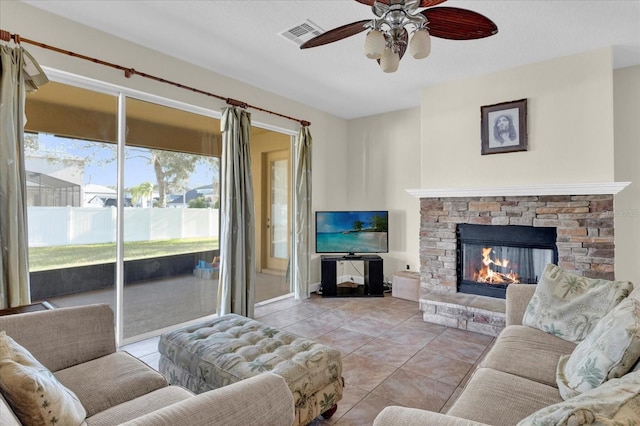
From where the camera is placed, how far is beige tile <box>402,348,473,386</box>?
2.45 metres

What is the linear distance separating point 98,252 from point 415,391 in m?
2.74

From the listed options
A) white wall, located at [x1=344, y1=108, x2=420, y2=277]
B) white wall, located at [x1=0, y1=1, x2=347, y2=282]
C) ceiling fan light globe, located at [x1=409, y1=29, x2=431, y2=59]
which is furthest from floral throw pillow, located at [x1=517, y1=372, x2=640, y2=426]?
white wall, located at [x1=344, y1=108, x2=420, y2=277]

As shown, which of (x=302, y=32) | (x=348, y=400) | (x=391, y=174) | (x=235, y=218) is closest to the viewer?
(x=348, y=400)

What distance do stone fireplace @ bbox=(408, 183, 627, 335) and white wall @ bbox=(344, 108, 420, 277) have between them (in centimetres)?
86

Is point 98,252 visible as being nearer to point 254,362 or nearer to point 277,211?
point 254,362

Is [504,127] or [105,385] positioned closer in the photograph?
[105,385]

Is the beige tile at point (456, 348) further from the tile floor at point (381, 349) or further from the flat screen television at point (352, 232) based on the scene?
the flat screen television at point (352, 232)

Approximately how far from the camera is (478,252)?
3809 millimetres

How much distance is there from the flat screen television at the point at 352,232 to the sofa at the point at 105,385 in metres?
3.18

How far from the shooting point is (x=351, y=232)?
4816mm

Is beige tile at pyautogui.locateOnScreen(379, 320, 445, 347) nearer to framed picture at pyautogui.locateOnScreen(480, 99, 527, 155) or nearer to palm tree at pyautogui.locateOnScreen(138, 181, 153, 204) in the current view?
framed picture at pyautogui.locateOnScreen(480, 99, 527, 155)

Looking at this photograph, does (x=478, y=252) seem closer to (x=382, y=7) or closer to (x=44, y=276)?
(x=382, y=7)

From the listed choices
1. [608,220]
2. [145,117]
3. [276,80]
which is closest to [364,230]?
[276,80]

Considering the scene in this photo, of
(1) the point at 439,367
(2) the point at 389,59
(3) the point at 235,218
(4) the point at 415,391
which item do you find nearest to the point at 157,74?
(3) the point at 235,218
